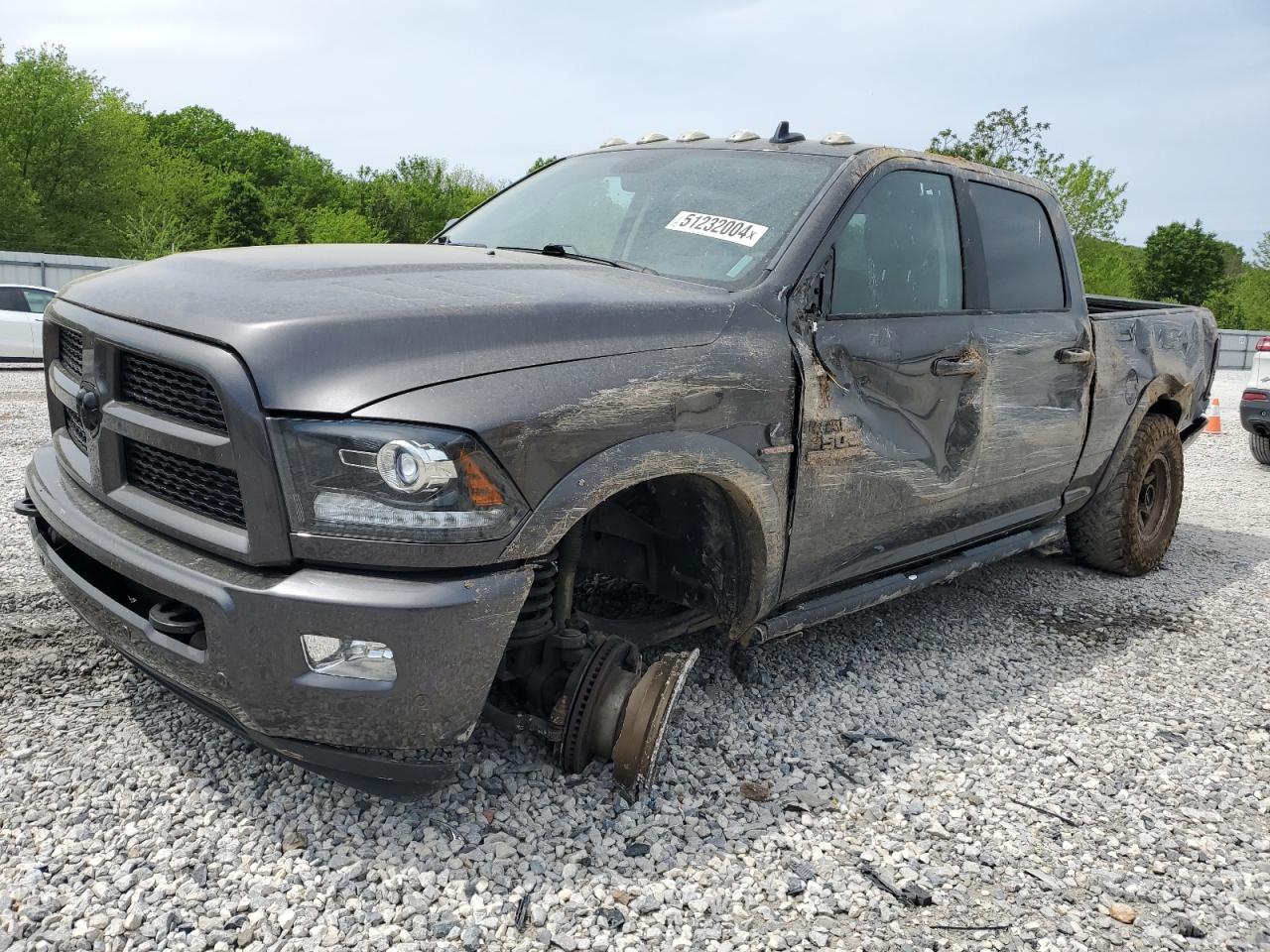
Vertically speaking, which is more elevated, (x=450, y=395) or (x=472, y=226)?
(x=472, y=226)

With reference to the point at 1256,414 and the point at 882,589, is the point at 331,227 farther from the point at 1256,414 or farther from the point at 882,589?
the point at 882,589

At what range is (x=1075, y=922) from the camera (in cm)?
240

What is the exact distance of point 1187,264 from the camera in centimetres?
5897

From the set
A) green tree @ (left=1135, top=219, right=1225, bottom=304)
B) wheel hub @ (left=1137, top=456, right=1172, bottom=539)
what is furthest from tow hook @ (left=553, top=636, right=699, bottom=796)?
green tree @ (left=1135, top=219, right=1225, bottom=304)

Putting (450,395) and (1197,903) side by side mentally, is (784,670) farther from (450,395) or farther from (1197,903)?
(450,395)

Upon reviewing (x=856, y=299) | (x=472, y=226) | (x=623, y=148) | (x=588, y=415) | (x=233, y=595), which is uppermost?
(x=623, y=148)

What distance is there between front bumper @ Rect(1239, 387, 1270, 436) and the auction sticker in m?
7.99

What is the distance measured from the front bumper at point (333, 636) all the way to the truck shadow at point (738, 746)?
32 cm

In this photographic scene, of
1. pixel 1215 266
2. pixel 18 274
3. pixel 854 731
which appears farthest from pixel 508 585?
pixel 1215 266

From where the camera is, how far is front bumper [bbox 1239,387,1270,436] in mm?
9242

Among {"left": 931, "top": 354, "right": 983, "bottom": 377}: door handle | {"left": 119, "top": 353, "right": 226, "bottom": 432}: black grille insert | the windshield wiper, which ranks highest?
the windshield wiper

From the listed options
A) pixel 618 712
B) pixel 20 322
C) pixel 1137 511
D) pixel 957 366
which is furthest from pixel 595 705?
pixel 20 322

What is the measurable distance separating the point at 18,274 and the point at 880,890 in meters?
29.8

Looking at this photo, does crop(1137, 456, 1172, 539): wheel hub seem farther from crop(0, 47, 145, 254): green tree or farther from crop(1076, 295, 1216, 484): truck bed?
crop(0, 47, 145, 254): green tree
